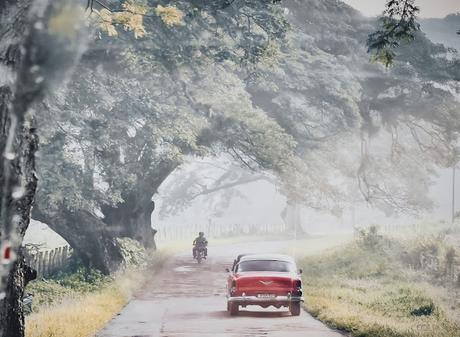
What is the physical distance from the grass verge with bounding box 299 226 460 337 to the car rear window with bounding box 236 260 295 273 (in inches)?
51.4

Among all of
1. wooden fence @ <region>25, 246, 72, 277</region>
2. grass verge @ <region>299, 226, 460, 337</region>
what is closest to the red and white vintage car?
grass verge @ <region>299, 226, 460, 337</region>

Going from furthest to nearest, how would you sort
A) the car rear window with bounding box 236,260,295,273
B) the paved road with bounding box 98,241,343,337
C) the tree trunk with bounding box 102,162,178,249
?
1. the tree trunk with bounding box 102,162,178,249
2. the car rear window with bounding box 236,260,295,273
3. the paved road with bounding box 98,241,343,337

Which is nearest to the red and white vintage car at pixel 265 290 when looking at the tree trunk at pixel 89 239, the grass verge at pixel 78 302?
the grass verge at pixel 78 302

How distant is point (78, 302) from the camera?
18281 mm

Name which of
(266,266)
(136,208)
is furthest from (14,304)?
(136,208)

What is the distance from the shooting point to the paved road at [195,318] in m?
14.5

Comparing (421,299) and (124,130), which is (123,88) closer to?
(124,130)

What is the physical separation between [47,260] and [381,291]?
41.3ft

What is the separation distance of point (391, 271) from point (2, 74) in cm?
2073

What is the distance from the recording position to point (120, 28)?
68.2ft

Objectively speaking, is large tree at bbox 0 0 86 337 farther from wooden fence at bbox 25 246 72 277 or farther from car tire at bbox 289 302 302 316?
wooden fence at bbox 25 246 72 277

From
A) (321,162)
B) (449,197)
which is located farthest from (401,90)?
(449,197)

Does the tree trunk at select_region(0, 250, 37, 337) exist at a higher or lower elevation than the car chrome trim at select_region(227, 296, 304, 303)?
higher

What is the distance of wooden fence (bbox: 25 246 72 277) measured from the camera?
2439 cm
